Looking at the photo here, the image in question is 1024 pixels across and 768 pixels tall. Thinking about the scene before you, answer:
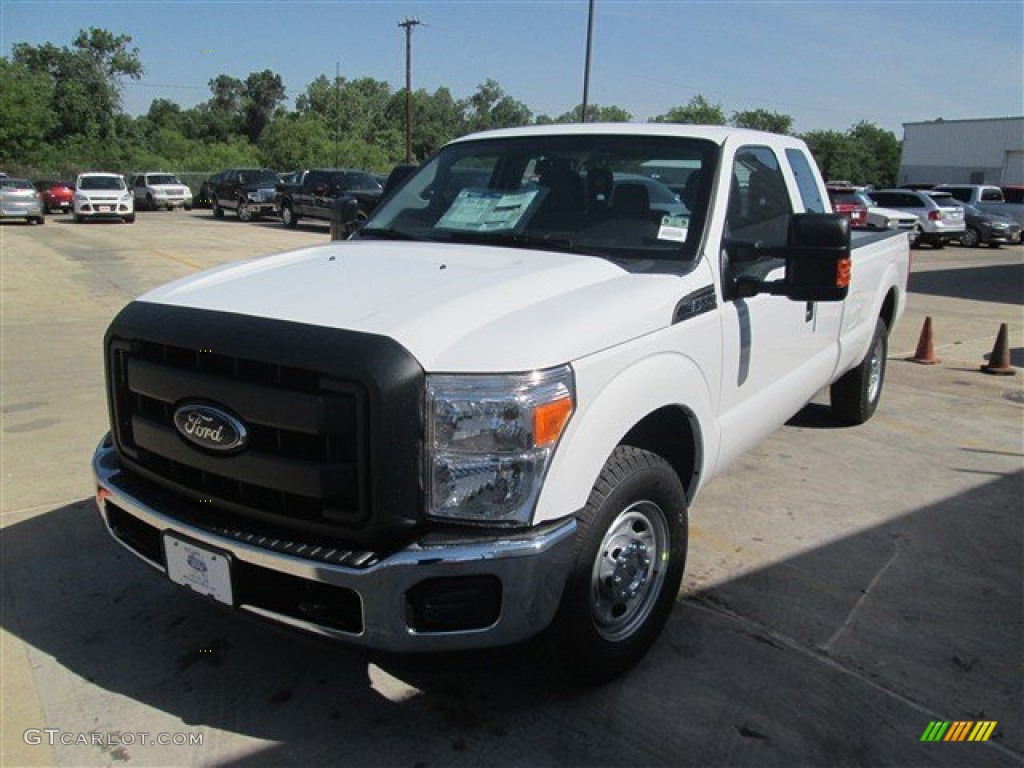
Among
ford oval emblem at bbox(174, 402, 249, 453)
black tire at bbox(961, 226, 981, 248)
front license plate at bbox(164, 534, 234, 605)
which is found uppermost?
ford oval emblem at bbox(174, 402, 249, 453)

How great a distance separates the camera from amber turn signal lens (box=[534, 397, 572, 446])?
93.3 inches

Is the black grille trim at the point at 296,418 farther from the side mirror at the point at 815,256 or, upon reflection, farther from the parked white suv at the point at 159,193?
the parked white suv at the point at 159,193

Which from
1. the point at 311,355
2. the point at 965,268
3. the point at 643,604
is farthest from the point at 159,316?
the point at 965,268

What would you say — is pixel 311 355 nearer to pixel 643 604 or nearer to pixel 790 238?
pixel 643 604

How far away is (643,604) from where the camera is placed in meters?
3.09

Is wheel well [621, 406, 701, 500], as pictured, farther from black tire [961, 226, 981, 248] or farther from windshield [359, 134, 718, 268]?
black tire [961, 226, 981, 248]

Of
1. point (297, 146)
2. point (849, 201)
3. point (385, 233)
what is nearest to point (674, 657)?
point (385, 233)

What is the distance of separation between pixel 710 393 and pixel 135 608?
8.33 feet

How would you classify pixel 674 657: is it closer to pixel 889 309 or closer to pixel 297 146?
pixel 889 309

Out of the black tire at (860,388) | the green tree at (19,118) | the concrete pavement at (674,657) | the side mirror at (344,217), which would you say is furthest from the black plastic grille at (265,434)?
the green tree at (19,118)

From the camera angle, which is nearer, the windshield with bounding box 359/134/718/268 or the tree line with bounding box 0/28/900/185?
the windshield with bounding box 359/134/718/268

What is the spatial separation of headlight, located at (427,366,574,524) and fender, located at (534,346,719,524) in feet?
0.26

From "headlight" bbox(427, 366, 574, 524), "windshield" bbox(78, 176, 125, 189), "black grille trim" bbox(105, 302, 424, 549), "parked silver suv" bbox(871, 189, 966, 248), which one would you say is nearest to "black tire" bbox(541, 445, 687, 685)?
"headlight" bbox(427, 366, 574, 524)

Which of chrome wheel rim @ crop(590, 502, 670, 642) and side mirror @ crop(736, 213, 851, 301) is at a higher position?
side mirror @ crop(736, 213, 851, 301)
